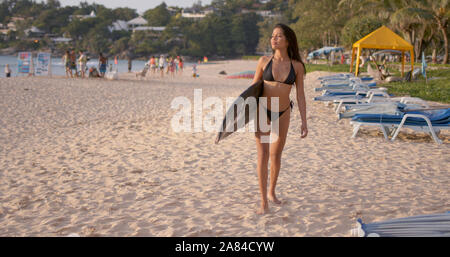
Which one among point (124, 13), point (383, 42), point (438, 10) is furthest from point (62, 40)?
point (383, 42)

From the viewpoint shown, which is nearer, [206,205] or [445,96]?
[206,205]

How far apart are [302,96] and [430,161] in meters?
2.84

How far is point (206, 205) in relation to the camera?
11.7 ft

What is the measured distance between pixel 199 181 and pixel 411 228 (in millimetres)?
2416

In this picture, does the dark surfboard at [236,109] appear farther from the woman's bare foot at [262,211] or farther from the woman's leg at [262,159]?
the woman's bare foot at [262,211]

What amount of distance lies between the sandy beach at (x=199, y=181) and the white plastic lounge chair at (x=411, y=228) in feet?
1.84

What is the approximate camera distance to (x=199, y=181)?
4316 millimetres

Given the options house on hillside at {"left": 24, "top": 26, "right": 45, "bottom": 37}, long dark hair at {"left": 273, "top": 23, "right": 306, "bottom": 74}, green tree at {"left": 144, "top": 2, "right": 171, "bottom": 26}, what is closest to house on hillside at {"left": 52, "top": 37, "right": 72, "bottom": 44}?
house on hillside at {"left": 24, "top": 26, "right": 45, "bottom": 37}

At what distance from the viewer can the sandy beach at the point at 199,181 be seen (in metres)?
3.18

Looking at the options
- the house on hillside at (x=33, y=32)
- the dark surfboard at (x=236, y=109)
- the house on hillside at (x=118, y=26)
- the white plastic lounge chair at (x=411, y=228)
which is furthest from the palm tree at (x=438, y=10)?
the house on hillside at (x=33, y=32)

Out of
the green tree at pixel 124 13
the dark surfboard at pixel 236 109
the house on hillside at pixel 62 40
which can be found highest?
the green tree at pixel 124 13
